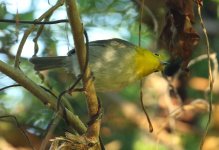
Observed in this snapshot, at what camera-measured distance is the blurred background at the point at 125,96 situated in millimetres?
2020

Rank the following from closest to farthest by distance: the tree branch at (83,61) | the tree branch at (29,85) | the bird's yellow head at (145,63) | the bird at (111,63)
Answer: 1. the tree branch at (83,61)
2. the tree branch at (29,85)
3. the bird at (111,63)
4. the bird's yellow head at (145,63)

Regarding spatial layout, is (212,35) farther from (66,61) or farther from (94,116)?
(94,116)

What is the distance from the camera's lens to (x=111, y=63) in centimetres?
144

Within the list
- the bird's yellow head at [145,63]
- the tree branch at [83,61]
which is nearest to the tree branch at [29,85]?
the tree branch at [83,61]

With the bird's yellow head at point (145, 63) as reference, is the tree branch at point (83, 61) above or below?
above

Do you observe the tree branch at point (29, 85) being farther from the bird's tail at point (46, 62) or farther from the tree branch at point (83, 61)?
the bird's tail at point (46, 62)

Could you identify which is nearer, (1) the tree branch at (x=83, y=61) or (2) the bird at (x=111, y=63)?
(1) the tree branch at (x=83, y=61)

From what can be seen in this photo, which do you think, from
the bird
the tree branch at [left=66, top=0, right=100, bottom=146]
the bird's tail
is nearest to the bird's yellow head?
the bird

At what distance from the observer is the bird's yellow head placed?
155cm

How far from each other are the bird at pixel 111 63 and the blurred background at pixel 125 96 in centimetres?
15

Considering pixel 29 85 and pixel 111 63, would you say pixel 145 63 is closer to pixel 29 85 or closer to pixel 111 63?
pixel 111 63

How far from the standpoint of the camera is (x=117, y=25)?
233 cm

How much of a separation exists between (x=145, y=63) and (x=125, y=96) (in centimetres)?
116

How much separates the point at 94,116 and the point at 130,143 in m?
1.37
